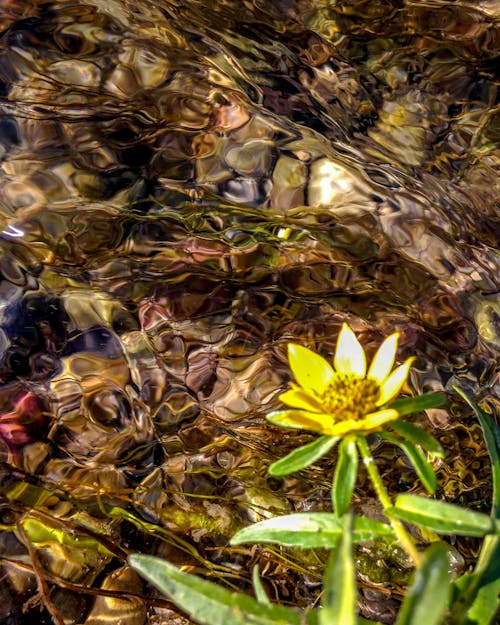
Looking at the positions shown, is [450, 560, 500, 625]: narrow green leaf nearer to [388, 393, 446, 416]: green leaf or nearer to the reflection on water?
[388, 393, 446, 416]: green leaf

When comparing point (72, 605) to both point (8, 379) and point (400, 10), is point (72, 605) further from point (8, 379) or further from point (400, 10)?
point (400, 10)

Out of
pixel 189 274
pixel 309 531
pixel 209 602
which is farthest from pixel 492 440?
pixel 189 274

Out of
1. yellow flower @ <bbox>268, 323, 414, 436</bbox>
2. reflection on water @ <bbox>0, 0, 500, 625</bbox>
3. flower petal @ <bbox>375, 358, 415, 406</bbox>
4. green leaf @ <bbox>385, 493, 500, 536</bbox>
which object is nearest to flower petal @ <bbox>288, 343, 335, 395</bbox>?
yellow flower @ <bbox>268, 323, 414, 436</bbox>

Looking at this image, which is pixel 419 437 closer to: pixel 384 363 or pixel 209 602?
pixel 384 363

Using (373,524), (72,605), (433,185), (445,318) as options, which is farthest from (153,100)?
(373,524)

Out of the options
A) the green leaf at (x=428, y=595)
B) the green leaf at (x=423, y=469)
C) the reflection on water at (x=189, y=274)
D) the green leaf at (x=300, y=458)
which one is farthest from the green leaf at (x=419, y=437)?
the reflection on water at (x=189, y=274)

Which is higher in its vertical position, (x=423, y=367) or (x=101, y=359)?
(x=423, y=367)

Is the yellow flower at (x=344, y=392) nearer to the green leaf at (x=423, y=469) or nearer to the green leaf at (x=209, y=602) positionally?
the green leaf at (x=423, y=469)
